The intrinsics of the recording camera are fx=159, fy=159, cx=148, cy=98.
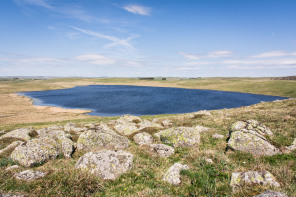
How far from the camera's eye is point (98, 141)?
46.2 ft

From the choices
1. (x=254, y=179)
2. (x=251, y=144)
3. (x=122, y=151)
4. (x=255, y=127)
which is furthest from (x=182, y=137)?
(x=254, y=179)

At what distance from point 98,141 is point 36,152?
4494mm

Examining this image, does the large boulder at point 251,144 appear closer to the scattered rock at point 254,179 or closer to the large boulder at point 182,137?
the large boulder at point 182,137

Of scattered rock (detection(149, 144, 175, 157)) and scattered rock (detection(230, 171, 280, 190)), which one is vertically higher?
scattered rock (detection(230, 171, 280, 190))

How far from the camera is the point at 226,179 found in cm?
776

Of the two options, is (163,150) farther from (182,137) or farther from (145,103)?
(145,103)

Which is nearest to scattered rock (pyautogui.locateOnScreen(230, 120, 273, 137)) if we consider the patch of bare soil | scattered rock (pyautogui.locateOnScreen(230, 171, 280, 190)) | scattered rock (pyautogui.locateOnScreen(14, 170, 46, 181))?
scattered rock (pyautogui.locateOnScreen(230, 171, 280, 190))

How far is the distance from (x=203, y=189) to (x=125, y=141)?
913cm

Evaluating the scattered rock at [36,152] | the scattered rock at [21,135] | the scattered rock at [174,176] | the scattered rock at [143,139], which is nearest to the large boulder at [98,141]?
the scattered rock at [143,139]

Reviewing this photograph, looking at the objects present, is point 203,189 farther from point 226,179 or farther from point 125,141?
point 125,141

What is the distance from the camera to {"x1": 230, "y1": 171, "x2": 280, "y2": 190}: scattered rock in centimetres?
659

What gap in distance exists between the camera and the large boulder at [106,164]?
882cm

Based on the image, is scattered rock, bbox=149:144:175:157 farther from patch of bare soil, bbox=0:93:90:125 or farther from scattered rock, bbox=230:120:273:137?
patch of bare soil, bbox=0:93:90:125

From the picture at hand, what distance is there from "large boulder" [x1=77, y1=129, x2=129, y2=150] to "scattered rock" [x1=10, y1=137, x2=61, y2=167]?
1.98m
